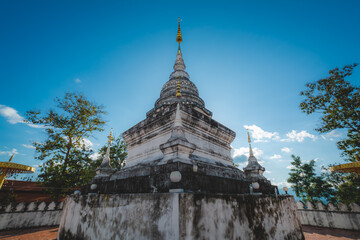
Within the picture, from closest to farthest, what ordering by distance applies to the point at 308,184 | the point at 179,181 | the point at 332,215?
the point at 179,181
the point at 332,215
the point at 308,184

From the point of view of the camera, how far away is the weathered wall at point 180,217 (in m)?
2.86

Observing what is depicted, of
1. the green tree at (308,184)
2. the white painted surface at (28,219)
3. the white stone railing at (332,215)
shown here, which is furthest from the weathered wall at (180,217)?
the green tree at (308,184)

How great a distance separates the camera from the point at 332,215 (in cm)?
1030

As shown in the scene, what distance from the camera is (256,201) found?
4117 mm

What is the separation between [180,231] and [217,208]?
941 millimetres

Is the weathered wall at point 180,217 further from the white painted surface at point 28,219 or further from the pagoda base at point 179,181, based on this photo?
the white painted surface at point 28,219

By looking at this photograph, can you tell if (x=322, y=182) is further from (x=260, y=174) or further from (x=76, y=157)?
(x=76, y=157)

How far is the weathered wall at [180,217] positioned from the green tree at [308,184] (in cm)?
2629

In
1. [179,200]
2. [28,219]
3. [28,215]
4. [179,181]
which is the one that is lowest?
[28,219]

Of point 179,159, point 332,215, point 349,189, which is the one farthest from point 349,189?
point 179,159

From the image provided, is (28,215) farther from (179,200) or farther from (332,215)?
(332,215)

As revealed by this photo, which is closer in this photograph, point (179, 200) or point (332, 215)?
point (179, 200)

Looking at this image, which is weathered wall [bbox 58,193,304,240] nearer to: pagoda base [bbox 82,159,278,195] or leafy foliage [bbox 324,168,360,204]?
pagoda base [bbox 82,159,278,195]

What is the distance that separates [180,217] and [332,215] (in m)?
13.0
